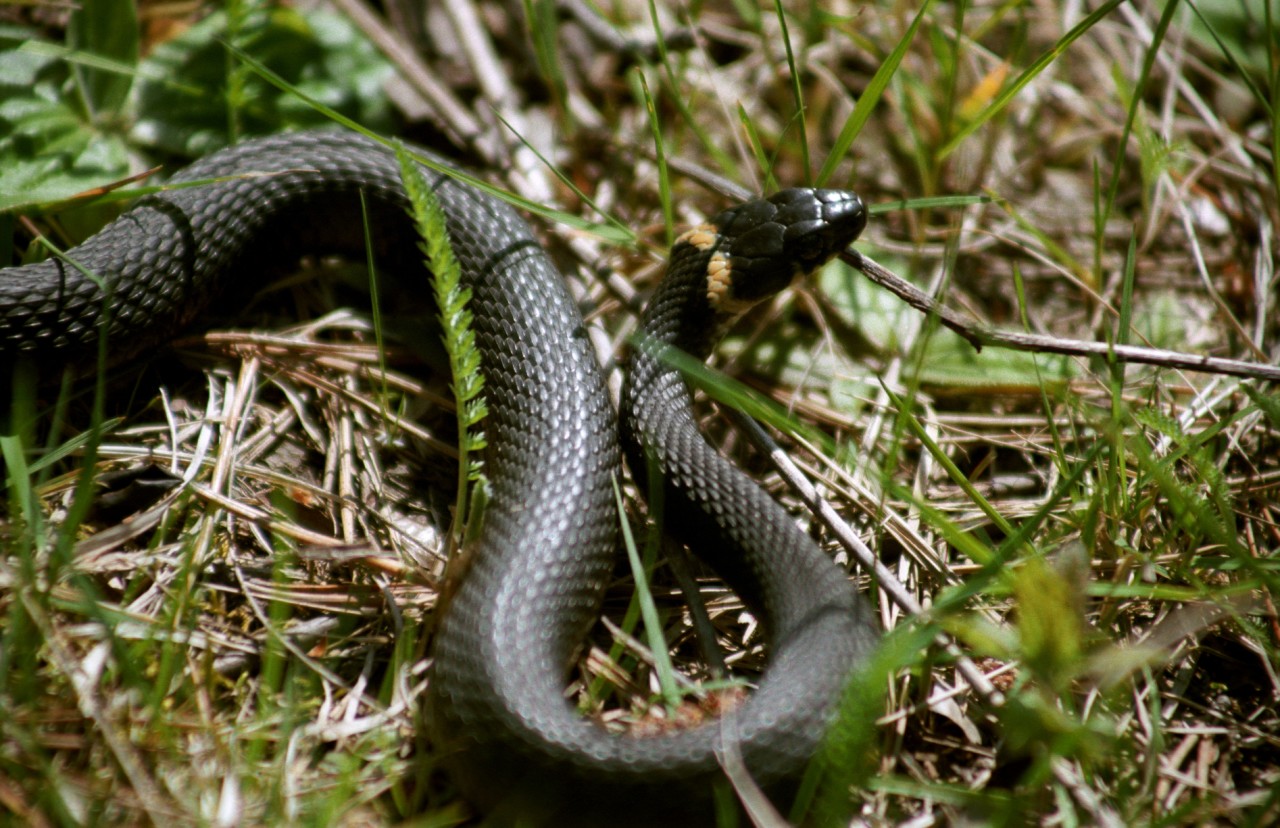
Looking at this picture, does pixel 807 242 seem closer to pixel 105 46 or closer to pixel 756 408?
pixel 756 408

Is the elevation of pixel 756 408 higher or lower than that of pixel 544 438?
higher

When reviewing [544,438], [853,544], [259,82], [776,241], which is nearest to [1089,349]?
[853,544]

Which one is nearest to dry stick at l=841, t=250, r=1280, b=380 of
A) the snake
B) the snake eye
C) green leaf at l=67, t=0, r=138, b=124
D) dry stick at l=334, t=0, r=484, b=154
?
the snake eye

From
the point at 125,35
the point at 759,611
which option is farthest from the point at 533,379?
the point at 125,35

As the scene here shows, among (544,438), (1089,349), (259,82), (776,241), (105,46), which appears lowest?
(544,438)

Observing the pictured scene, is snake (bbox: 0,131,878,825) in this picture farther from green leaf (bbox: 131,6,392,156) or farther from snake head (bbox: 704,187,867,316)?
green leaf (bbox: 131,6,392,156)

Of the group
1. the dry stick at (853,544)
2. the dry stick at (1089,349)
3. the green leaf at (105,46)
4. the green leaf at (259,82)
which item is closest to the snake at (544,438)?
the dry stick at (853,544)
